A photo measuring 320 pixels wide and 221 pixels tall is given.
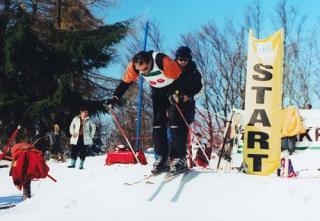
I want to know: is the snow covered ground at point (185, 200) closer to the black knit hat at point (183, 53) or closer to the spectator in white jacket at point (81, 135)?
the black knit hat at point (183, 53)

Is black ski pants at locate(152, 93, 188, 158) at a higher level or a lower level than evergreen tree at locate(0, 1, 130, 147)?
lower

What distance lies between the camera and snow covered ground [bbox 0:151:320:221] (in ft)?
14.3

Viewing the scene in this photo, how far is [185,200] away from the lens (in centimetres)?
477

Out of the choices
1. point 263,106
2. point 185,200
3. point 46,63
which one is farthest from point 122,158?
point 46,63

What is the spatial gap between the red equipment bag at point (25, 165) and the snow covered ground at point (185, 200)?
1.61 metres

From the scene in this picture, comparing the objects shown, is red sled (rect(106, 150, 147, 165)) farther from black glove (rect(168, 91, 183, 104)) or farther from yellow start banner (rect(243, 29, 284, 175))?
black glove (rect(168, 91, 183, 104))

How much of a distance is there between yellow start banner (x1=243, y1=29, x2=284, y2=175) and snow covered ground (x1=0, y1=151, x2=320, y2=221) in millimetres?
1848

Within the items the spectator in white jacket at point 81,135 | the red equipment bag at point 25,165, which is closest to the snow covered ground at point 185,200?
the red equipment bag at point 25,165

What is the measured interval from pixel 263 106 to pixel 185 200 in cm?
309

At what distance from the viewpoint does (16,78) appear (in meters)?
18.7

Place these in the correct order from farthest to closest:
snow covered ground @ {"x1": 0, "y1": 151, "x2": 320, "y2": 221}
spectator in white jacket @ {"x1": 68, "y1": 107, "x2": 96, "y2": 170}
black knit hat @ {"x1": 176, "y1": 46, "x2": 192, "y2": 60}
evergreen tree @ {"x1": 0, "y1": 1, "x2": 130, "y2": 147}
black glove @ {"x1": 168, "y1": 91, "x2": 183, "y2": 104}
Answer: evergreen tree @ {"x1": 0, "y1": 1, "x2": 130, "y2": 147}
spectator in white jacket @ {"x1": 68, "y1": 107, "x2": 96, "y2": 170}
black knit hat @ {"x1": 176, "y1": 46, "x2": 192, "y2": 60}
black glove @ {"x1": 168, "y1": 91, "x2": 183, "y2": 104}
snow covered ground @ {"x1": 0, "y1": 151, "x2": 320, "y2": 221}

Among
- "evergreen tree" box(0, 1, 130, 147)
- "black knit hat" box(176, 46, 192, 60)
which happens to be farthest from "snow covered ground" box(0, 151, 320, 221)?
"evergreen tree" box(0, 1, 130, 147)

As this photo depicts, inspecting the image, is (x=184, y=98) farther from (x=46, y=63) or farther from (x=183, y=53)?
(x=46, y=63)

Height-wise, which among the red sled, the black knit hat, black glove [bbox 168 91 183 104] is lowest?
the red sled
